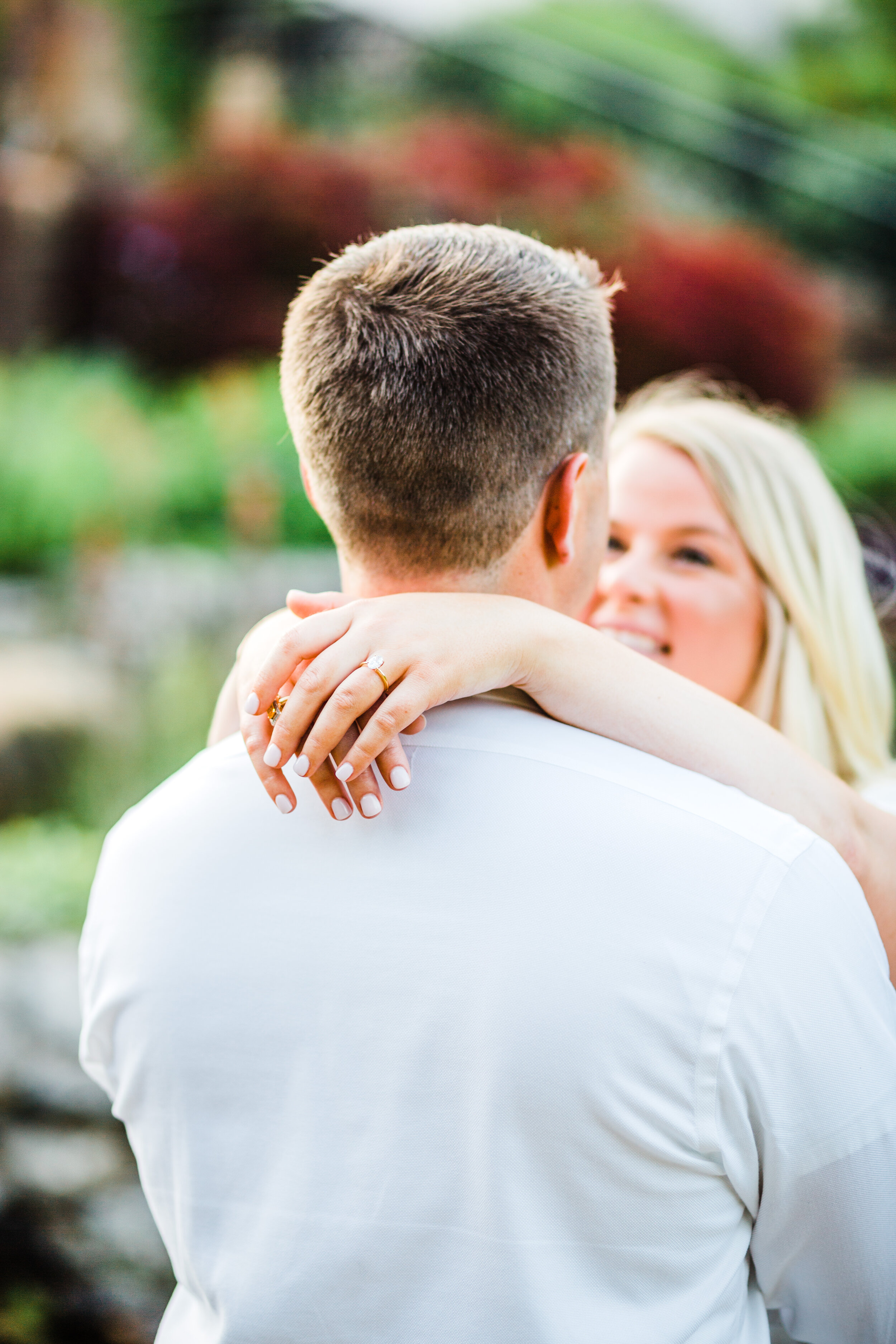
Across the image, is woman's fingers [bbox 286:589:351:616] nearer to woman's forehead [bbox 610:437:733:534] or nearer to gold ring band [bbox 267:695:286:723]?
gold ring band [bbox 267:695:286:723]

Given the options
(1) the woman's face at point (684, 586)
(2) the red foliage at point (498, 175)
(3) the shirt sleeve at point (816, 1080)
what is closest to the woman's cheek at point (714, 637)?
(1) the woman's face at point (684, 586)

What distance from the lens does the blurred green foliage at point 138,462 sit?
5906 millimetres

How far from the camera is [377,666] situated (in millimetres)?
1042

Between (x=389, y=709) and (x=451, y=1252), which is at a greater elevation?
(x=389, y=709)

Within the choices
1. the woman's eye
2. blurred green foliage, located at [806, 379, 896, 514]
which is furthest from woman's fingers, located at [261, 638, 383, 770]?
Answer: blurred green foliage, located at [806, 379, 896, 514]

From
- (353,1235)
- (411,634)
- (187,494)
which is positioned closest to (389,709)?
(411,634)

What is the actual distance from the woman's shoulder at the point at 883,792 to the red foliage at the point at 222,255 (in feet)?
19.2

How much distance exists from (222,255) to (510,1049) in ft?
23.9

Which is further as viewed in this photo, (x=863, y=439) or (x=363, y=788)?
(x=863, y=439)

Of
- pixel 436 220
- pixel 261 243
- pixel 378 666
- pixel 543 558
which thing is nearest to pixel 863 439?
pixel 436 220

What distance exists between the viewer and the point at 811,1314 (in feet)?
4.03

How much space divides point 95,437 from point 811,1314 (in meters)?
6.22

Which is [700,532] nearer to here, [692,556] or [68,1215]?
[692,556]

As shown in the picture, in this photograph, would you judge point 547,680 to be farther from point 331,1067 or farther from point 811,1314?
point 811,1314
